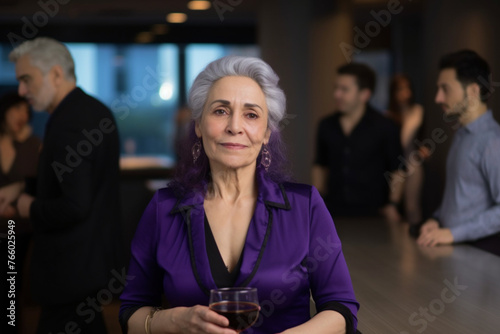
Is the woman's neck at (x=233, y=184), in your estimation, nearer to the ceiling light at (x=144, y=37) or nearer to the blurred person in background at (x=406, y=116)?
the blurred person in background at (x=406, y=116)

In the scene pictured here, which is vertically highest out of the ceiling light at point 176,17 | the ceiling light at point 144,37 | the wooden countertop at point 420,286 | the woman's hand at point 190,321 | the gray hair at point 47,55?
the ceiling light at point 176,17

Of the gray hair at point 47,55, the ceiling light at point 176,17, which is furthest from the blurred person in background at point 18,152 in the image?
the ceiling light at point 176,17

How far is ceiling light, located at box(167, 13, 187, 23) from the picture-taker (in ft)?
41.8

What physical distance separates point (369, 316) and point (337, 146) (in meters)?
3.08

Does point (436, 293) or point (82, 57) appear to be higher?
point (82, 57)

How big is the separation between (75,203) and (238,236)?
1219 millimetres

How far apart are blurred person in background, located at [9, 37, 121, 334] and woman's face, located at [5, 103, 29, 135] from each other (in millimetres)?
1809

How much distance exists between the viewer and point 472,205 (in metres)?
3.54

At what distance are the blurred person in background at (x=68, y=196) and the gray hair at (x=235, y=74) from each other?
1.10 metres

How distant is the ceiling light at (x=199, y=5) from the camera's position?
36.4ft

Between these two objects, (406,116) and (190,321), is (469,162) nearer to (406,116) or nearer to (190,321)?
(190,321)

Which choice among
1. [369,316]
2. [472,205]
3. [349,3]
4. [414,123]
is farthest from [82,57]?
[369,316]

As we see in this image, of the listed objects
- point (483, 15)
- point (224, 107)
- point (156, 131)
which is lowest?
point (156, 131)

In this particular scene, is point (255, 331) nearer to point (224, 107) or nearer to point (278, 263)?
point (278, 263)
